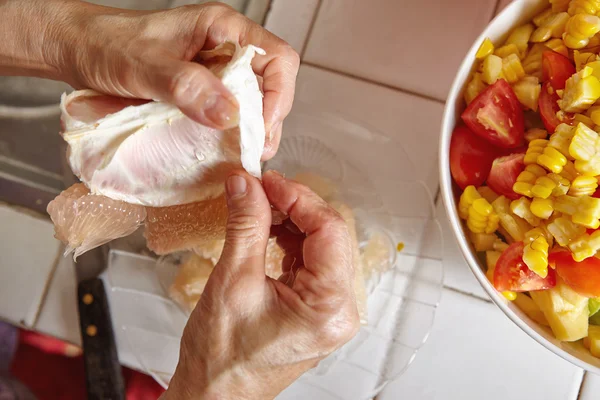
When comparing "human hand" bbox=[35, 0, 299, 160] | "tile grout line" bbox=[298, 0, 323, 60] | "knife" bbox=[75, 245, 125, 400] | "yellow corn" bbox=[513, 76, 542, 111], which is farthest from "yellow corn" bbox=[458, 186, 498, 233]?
"knife" bbox=[75, 245, 125, 400]

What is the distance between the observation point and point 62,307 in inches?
30.9

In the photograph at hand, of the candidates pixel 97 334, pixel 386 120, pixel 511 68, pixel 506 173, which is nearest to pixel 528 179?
pixel 506 173

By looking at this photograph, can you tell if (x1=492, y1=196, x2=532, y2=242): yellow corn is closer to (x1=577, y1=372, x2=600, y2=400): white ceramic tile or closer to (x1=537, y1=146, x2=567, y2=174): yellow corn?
(x1=537, y1=146, x2=567, y2=174): yellow corn

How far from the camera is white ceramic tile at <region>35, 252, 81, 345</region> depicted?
2.56 ft

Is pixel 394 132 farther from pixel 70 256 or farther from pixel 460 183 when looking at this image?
pixel 70 256

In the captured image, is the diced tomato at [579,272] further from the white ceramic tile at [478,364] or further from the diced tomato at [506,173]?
the white ceramic tile at [478,364]

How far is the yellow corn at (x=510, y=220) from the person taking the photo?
0.54 metres

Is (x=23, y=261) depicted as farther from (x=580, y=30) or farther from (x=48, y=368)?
(x=580, y=30)

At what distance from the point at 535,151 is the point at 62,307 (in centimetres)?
68

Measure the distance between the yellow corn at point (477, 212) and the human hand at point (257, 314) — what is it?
0.15m

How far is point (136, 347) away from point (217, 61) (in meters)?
0.43

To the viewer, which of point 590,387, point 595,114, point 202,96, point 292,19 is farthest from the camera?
point 292,19

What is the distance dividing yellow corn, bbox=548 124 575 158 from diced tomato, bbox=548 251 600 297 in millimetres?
99

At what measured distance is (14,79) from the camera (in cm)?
84
